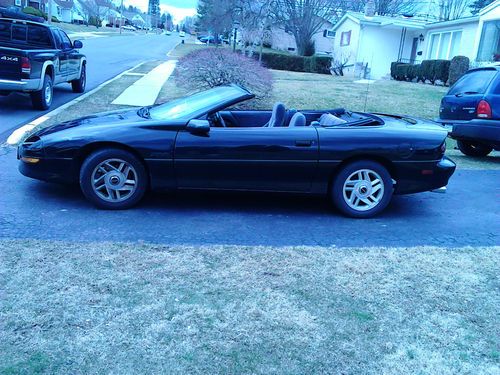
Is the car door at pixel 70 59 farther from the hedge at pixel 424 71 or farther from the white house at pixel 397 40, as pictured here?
the white house at pixel 397 40

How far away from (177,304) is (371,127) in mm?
3040

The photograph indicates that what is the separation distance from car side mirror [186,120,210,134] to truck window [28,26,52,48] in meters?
8.73

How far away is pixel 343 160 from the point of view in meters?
5.16

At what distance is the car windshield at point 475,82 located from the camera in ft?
27.1

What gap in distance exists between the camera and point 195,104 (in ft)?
18.0

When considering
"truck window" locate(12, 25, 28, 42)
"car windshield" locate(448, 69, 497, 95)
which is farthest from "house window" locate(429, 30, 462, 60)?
"truck window" locate(12, 25, 28, 42)

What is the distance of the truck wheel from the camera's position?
34.7 ft

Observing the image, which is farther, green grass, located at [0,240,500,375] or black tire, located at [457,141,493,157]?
black tire, located at [457,141,493,157]

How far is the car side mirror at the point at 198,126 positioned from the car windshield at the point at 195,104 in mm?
162

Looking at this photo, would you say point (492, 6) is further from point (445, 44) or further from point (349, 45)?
point (349, 45)

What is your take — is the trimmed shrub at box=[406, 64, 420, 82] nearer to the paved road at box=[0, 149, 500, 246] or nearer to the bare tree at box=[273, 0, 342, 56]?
the bare tree at box=[273, 0, 342, 56]

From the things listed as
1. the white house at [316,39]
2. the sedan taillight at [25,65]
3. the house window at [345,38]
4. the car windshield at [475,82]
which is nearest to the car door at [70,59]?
the sedan taillight at [25,65]

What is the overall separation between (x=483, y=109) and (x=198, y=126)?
17.8 ft

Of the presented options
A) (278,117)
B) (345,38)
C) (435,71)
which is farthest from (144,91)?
(345,38)
